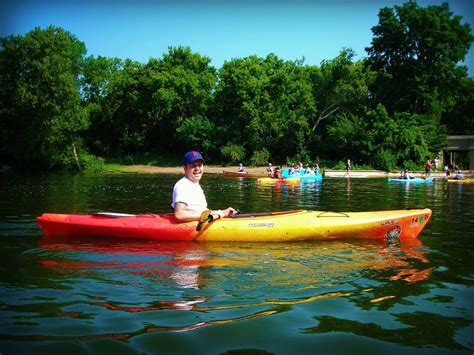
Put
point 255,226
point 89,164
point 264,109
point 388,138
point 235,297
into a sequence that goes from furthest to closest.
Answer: point 264,109 < point 89,164 < point 388,138 < point 255,226 < point 235,297

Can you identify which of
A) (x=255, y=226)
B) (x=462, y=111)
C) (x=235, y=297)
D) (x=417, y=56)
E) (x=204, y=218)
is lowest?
(x=235, y=297)

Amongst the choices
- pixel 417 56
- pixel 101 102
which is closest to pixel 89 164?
pixel 101 102

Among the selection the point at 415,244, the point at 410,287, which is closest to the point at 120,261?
the point at 410,287

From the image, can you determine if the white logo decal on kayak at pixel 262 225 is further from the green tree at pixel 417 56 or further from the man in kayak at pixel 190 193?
the green tree at pixel 417 56

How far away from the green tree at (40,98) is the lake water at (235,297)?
33.9 meters

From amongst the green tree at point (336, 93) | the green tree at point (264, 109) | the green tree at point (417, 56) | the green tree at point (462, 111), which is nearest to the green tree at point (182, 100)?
the green tree at point (264, 109)

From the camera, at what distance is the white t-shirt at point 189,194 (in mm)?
7121

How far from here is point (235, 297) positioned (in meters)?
4.63

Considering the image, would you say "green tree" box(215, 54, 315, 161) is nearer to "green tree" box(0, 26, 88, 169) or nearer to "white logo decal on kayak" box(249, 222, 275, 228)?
"green tree" box(0, 26, 88, 169)

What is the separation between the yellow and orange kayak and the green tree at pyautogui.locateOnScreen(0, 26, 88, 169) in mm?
33773

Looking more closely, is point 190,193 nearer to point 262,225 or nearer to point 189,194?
point 189,194

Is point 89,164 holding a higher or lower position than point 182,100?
lower

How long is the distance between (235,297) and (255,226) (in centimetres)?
297

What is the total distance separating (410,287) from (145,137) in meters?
49.7
